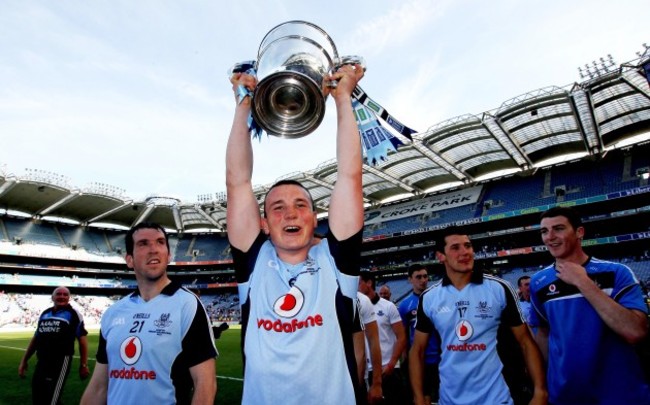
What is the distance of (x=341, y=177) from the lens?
6.87 feet

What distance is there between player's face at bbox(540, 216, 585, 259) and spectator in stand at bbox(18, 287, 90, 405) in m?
6.59

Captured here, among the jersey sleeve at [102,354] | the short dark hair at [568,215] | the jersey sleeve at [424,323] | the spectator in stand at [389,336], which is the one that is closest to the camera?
the jersey sleeve at [102,354]

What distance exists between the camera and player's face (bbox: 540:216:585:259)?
3.22m

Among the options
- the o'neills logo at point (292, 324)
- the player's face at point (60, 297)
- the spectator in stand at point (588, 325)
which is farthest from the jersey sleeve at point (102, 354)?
the player's face at point (60, 297)

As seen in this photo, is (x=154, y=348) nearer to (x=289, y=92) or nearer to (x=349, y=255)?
(x=349, y=255)

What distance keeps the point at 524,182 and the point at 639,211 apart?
9.02 meters

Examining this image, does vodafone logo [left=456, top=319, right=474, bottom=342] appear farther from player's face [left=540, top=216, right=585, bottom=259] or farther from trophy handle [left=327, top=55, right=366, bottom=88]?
trophy handle [left=327, top=55, right=366, bottom=88]

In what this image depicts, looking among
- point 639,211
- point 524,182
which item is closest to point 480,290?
point 639,211

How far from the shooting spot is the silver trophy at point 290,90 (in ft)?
7.00

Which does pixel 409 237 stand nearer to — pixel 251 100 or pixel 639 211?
pixel 639 211

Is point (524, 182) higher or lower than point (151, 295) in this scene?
higher

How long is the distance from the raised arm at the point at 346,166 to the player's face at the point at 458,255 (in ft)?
6.69

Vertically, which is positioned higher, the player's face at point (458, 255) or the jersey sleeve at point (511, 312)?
the player's face at point (458, 255)

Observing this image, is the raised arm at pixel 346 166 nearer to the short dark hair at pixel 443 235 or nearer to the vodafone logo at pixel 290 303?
the vodafone logo at pixel 290 303
